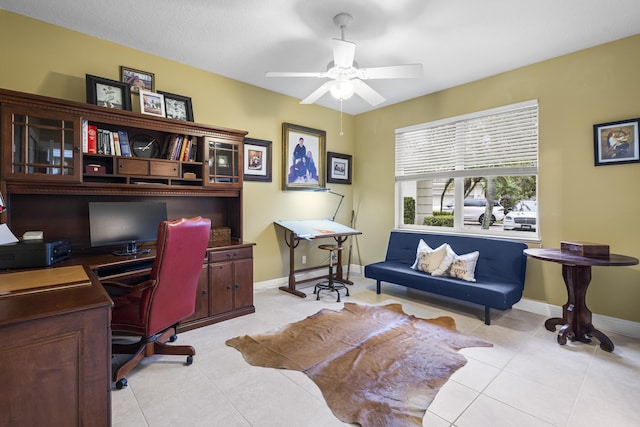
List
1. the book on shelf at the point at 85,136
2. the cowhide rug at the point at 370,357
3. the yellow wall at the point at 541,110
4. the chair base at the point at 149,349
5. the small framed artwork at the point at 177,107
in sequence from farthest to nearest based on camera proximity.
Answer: the small framed artwork at the point at 177,107, the yellow wall at the point at 541,110, the book on shelf at the point at 85,136, the chair base at the point at 149,349, the cowhide rug at the point at 370,357

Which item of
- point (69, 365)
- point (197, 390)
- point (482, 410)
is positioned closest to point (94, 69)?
point (69, 365)

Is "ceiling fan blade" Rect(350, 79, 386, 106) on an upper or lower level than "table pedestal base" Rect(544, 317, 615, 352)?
upper

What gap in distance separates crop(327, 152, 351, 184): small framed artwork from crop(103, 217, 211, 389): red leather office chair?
3.01 meters

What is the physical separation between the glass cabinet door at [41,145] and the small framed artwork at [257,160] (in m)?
1.84

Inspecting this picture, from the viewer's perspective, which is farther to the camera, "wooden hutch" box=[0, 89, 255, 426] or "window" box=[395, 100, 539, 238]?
"window" box=[395, 100, 539, 238]

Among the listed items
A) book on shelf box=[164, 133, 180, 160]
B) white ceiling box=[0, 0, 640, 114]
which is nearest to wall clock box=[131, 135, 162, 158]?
book on shelf box=[164, 133, 180, 160]

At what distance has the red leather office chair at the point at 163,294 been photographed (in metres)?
2.03

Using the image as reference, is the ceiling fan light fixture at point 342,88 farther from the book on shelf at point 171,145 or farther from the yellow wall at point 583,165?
the yellow wall at point 583,165

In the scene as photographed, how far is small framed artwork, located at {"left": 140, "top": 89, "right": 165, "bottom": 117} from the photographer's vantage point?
2963 mm

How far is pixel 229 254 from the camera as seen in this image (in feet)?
10.6

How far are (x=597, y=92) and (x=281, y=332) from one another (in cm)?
391

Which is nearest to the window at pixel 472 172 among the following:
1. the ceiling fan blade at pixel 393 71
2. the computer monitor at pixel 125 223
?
the ceiling fan blade at pixel 393 71

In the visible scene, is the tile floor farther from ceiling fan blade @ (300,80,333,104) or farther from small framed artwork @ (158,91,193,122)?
ceiling fan blade @ (300,80,333,104)

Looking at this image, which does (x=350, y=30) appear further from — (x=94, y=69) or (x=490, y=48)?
(x=94, y=69)
